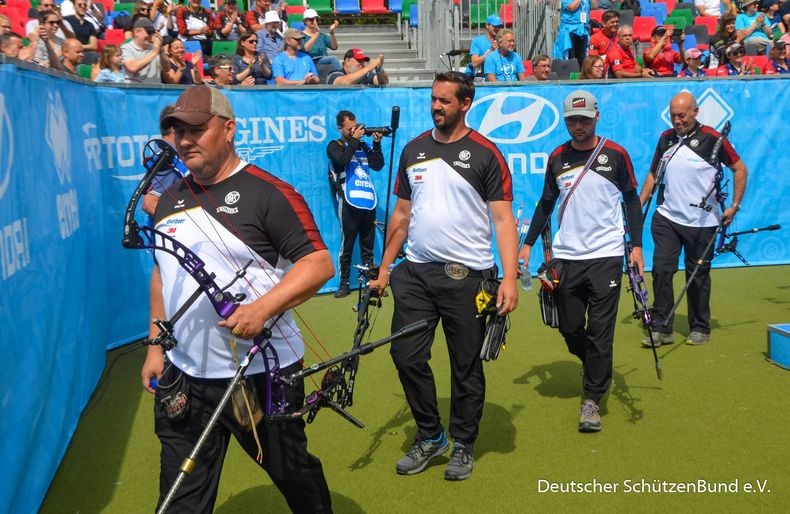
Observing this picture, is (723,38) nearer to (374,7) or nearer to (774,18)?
(774,18)

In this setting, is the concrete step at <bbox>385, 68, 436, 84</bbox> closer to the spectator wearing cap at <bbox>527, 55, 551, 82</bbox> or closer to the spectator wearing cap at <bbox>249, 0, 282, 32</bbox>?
the spectator wearing cap at <bbox>249, 0, 282, 32</bbox>

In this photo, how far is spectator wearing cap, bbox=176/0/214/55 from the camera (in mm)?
13305

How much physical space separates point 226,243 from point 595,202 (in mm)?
3169

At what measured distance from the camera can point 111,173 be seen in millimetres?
7449

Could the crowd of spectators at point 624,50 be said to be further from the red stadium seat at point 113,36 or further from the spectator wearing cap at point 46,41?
the spectator wearing cap at point 46,41

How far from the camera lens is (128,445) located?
5199 mm

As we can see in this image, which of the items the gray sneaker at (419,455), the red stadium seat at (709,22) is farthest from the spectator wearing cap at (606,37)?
the gray sneaker at (419,455)

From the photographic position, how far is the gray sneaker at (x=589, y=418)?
515 cm

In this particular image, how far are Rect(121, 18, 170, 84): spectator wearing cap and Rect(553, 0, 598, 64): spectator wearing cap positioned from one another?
692 cm

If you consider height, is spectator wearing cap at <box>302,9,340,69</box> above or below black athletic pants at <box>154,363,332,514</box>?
above

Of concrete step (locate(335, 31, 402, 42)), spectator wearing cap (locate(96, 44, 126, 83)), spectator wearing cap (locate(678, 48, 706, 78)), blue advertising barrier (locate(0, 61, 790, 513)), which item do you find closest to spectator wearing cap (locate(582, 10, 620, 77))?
spectator wearing cap (locate(678, 48, 706, 78))

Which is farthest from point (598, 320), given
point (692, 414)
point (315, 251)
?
point (315, 251)

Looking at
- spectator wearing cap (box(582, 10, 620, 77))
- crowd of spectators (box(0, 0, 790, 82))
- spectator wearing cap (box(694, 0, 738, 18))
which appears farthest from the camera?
spectator wearing cap (box(694, 0, 738, 18))

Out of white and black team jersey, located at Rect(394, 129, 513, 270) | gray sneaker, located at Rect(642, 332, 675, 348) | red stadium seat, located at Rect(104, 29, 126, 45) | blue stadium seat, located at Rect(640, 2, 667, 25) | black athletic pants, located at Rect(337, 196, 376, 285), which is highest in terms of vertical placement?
blue stadium seat, located at Rect(640, 2, 667, 25)
